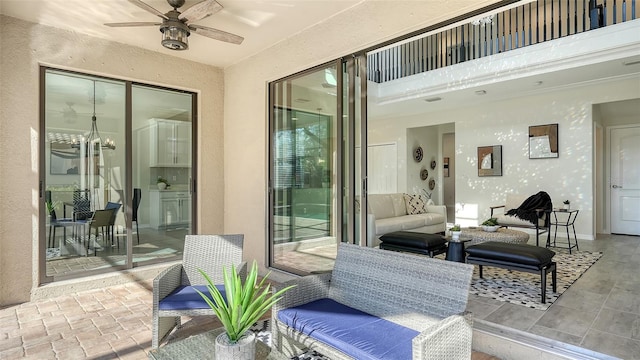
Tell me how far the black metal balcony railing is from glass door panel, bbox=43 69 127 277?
376cm

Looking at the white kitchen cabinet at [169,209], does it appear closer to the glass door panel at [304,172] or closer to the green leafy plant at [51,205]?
the green leafy plant at [51,205]

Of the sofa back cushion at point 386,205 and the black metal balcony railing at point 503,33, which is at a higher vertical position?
the black metal balcony railing at point 503,33

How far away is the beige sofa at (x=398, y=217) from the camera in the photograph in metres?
5.45

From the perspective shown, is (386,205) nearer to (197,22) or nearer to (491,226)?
(491,226)

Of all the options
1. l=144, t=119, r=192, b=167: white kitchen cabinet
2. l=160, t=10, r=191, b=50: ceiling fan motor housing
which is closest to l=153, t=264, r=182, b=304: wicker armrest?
l=160, t=10, r=191, b=50: ceiling fan motor housing

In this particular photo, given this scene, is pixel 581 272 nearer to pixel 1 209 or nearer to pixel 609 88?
pixel 609 88

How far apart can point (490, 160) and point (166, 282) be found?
7.12 metres

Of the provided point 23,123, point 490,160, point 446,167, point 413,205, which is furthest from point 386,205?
point 446,167

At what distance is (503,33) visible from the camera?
617cm

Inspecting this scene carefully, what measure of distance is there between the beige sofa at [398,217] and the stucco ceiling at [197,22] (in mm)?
2858

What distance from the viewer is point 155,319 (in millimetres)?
2418

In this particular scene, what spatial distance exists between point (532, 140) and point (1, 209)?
8339mm

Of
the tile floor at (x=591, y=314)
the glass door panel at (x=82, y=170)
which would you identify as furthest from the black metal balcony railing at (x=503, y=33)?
the glass door panel at (x=82, y=170)

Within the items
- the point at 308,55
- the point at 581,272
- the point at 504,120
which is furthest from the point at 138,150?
the point at 504,120
